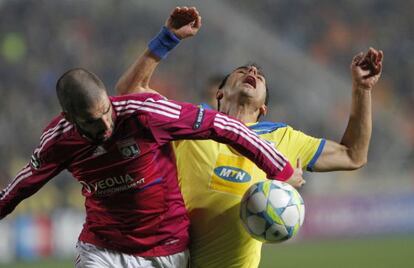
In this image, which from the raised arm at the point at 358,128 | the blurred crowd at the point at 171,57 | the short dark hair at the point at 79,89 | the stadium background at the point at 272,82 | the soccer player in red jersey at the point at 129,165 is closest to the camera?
the short dark hair at the point at 79,89

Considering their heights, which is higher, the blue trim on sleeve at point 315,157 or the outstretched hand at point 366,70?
the outstretched hand at point 366,70

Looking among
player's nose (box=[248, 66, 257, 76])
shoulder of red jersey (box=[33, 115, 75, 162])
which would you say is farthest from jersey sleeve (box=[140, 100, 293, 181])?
player's nose (box=[248, 66, 257, 76])

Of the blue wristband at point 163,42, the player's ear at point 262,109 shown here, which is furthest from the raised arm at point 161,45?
the player's ear at point 262,109

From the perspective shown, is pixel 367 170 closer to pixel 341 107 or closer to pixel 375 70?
pixel 341 107

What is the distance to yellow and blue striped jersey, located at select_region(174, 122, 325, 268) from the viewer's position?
229 inches

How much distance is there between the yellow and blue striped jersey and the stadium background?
7449mm

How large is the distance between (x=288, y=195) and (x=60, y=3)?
13.6 m

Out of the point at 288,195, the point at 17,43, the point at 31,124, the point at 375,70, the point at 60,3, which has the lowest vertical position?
the point at 288,195

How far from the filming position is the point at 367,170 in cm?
1778

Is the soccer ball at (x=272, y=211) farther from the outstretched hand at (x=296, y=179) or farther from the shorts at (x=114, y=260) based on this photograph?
the shorts at (x=114, y=260)

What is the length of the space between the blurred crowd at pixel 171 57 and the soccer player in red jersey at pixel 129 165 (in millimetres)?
9669

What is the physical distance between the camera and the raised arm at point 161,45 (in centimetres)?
600

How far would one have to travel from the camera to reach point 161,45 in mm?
6055

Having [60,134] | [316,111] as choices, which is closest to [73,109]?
[60,134]
